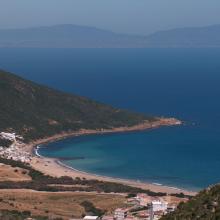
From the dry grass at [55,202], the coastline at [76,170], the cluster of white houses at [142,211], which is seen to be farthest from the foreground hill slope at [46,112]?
the cluster of white houses at [142,211]

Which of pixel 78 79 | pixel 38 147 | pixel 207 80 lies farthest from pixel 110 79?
pixel 38 147

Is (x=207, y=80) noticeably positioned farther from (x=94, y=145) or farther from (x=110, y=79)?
(x=94, y=145)

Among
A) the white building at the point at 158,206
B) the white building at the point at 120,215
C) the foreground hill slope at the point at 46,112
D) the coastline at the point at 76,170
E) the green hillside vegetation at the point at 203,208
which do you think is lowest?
the white building at the point at 120,215

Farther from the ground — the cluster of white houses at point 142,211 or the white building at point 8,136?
the white building at point 8,136

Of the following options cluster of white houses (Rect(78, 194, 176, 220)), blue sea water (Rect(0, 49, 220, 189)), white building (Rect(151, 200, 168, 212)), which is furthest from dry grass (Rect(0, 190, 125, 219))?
blue sea water (Rect(0, 49, 220, 189))

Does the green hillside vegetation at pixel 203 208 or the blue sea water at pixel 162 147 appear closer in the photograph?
the green hillside vegetation at pixel 203 208

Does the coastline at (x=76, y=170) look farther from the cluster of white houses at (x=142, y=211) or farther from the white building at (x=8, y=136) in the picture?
the cluster of white houses at (x=142, y=211)
